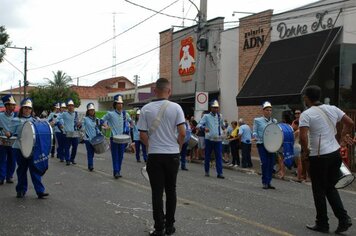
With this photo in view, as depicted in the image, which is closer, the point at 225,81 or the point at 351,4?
the point at 351,4

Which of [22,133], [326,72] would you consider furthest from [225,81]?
[22,133]

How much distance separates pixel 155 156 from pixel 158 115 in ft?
1.63

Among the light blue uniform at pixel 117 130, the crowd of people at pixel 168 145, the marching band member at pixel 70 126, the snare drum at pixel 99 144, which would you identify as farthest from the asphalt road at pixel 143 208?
the marching band member at pixel 70 126

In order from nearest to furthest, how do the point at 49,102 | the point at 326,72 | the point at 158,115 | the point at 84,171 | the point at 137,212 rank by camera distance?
the point at 158,115 → the point at 137,212 → the point at 84,171 → the point at 326,72 → the point at 49,102

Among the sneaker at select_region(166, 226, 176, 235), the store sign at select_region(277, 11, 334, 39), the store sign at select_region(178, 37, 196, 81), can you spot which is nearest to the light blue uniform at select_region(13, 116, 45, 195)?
the sneaker at select_region(166, 226, 176, 235)

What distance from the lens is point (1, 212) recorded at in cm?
769

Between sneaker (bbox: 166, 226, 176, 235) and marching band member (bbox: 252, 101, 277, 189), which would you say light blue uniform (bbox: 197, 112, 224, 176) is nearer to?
marching band member (bbox: 252, 101, 277, 189)

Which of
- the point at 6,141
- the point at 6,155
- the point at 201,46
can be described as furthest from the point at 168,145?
the point at 201,46

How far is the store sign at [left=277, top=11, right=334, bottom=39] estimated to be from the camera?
1801 cm

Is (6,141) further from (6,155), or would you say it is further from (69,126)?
(69,126)

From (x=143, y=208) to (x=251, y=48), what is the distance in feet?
48.9

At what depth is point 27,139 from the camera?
336 inches

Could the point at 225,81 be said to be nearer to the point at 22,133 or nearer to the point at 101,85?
the point at 22,133

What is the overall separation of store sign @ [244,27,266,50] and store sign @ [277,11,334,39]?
108cm
